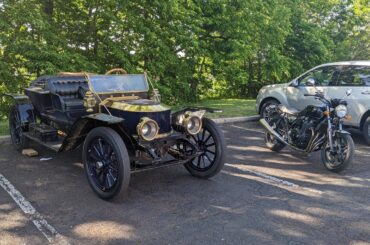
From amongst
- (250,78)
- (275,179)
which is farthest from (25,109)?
(250,78)

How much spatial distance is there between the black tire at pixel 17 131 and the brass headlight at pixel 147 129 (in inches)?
119

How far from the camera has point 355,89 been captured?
8.44 meters

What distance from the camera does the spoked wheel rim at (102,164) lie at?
4.76 meters

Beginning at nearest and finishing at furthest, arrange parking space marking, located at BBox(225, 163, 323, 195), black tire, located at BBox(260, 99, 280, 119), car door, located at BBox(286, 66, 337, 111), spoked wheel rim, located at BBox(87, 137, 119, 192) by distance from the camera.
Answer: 1. spoked wheel rim, located at BBox(87, 137, 119, 192)
2. parking space marking, located at BBox(225, 163, 323, 195)
3. car door, located at BBox(286, 66, 337, 111)
4. black tire, located at BBox(260, 99, 280, 119)

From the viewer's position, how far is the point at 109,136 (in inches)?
180

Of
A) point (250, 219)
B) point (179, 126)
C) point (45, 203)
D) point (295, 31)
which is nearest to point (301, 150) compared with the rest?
point (179, 126)

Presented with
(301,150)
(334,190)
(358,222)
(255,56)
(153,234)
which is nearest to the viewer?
(153,234)

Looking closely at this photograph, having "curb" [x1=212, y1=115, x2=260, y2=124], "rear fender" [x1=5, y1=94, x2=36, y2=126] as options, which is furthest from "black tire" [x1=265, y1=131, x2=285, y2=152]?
"rear fender" [x1=5, y1=94, x2=36, y2=126]

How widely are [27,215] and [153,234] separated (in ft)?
4.84

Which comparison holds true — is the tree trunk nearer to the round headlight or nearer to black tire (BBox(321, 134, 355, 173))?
black tire (BBox(321, 134, 355, 173))

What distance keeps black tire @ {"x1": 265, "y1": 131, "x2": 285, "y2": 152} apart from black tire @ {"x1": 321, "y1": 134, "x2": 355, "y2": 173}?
112 centimetres

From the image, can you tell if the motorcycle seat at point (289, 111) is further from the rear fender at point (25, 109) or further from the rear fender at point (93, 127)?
the rear fender at point (25, 109)

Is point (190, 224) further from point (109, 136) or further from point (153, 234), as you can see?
point (109, 136)

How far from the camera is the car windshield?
5776mm
